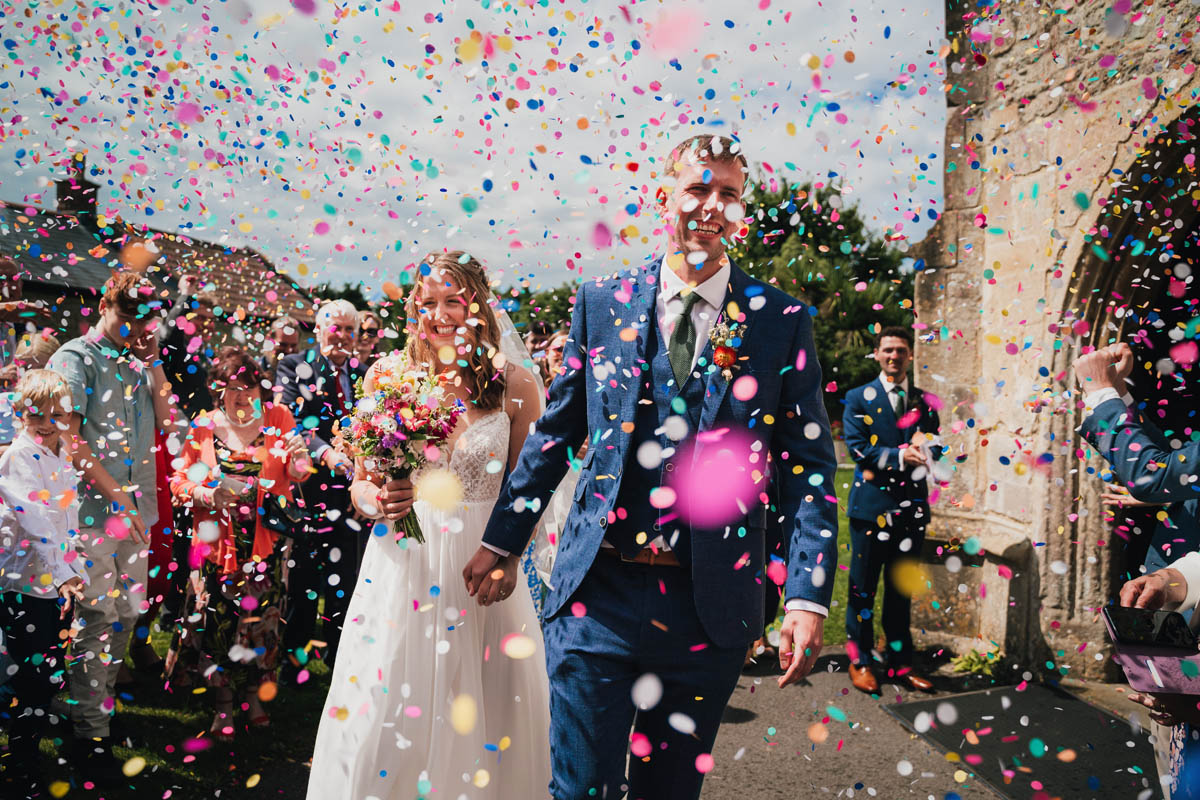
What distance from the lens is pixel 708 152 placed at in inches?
94.0

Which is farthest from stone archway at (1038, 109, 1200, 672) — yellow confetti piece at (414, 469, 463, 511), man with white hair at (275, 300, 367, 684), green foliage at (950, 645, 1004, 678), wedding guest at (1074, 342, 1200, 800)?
man with white hair at (275, 300, 367, 684)

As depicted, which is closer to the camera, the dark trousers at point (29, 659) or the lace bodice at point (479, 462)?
the lace bodice at point (479, 462)

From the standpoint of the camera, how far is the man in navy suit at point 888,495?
5547 millimetres

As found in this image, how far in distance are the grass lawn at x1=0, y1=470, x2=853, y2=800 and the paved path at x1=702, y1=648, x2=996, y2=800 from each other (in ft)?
7.32

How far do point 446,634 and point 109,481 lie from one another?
2325 millimetres

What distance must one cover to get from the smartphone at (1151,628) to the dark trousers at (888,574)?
336cm

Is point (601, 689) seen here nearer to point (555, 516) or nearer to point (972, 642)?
point (555, 516)

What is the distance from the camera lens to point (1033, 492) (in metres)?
5.41

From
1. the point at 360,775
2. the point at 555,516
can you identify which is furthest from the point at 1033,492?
the point at 360,775

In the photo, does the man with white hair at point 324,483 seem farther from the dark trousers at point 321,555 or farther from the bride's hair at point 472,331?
the bride's hair at point 472,331

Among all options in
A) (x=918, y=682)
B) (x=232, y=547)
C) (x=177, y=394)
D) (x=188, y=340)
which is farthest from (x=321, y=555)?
(x=918, y=682)

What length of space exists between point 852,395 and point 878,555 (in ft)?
3.89

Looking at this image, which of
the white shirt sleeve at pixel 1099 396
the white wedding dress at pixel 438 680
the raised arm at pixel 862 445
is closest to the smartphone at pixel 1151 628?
the white shirt sleeve at pixel 1099 396

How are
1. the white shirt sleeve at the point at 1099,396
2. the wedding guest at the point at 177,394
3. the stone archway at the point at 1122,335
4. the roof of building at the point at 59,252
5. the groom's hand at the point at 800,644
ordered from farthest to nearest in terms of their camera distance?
the roof of building at the point at 59,252
the wedding guest at the point at 177,394
the stone archway at the point at 1122,335
the white shirt sleeve at the point at 1099,396
the groom's hand at the point at 800,644
